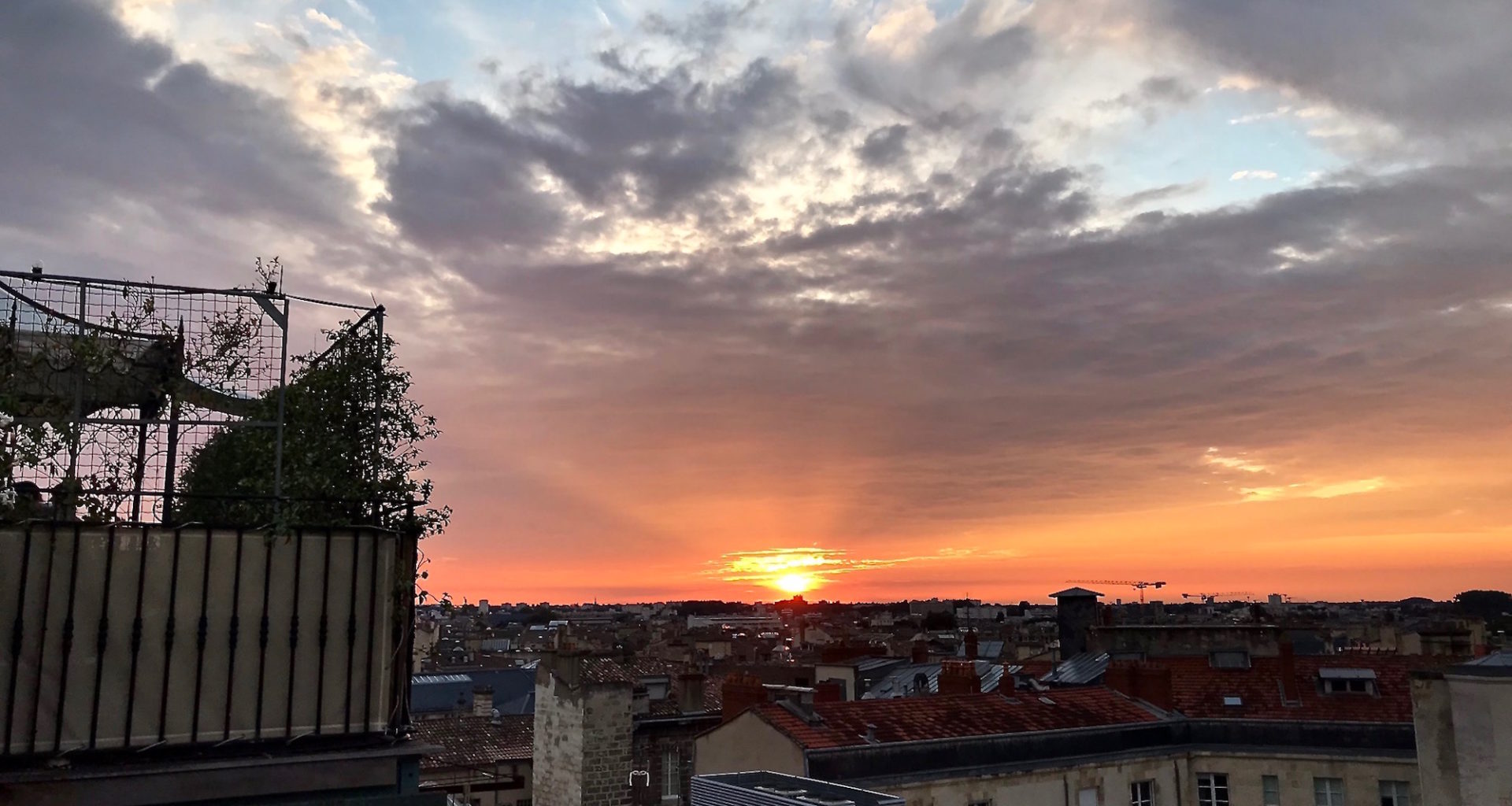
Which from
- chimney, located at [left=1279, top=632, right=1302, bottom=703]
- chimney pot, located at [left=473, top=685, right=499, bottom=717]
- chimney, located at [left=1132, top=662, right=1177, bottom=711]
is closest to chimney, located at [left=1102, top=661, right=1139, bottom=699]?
chimney, located at [left=1132, top=662, right=1177, bottom=711]

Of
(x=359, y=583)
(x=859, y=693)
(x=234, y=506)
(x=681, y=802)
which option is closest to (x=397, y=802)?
(x=359, y=583)

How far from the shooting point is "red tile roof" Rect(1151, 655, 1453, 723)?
31.9m

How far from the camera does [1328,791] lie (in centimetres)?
3105

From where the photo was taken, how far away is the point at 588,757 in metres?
27.9

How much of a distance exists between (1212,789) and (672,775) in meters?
17.9

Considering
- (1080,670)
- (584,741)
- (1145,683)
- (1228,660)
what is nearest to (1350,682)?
(1228,660)

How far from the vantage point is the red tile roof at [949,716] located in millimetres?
27141

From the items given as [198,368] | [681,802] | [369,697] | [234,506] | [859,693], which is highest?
[198,368]

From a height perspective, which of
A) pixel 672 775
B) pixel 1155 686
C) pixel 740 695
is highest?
pixel 740 695

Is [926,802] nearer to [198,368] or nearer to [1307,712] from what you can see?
[1307,712]

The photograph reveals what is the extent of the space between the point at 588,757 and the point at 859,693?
18.9 metres

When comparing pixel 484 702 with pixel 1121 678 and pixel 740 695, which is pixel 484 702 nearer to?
pixel 740 695

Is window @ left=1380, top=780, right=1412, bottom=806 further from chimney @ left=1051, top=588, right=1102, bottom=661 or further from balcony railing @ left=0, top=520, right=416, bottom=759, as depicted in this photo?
balcony railing @ left=0, top=520, right=416, bottom=759

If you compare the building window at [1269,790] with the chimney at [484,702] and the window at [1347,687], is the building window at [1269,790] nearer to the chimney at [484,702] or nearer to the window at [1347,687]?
the window at [1347,687]
